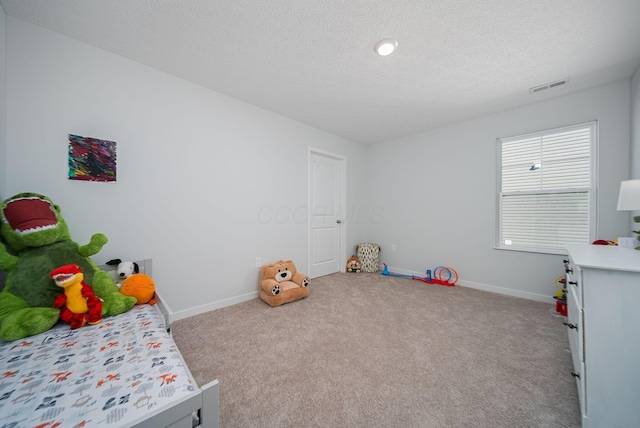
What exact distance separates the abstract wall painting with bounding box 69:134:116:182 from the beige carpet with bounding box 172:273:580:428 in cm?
144

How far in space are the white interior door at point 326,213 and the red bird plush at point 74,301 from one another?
2.41 m

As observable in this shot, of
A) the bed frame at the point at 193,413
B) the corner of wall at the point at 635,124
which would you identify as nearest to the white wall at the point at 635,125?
the corner of wall at the point at 635,124

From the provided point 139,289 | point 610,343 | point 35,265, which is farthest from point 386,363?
point 35,265

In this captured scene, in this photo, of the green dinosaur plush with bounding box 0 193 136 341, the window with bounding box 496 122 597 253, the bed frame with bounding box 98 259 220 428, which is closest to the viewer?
the bed frame with bounding box 98 259 220 428

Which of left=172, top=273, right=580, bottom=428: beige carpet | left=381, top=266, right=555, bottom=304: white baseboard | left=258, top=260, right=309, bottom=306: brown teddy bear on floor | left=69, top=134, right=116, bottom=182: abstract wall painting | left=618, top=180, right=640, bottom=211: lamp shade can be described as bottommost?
left=172, top=273, right=580, bottom=428: beige carpet

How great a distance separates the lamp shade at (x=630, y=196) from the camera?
1.41 meters

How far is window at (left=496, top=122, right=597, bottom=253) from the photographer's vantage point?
2.39 meters

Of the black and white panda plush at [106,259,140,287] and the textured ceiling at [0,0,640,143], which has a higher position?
the textured ceiling at [0,0,640,143]

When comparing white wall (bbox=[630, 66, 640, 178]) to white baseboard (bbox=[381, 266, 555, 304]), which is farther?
white baseboard (bbox=[381, 266, 555, 304])

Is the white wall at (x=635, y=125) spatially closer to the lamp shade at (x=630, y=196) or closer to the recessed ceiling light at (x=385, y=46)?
the lamp shade at (x=630, y=196)

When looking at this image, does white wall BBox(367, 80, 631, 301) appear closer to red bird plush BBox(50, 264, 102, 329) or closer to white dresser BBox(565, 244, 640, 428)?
white dresser BBox(565, 244, 640, 428)

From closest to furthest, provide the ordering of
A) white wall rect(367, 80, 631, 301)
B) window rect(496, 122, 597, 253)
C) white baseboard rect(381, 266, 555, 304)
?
white wall rect(367, 80, 631, 301), window rect(496, 122, 597, 253), white baseboard rect(381, 266, 555, 304)

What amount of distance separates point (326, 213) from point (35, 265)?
2982 millimetres

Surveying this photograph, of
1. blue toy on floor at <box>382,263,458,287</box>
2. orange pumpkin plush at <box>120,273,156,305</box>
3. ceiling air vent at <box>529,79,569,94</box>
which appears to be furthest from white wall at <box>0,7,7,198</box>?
ceiling air vent at <box>529,79,569,94</box>
